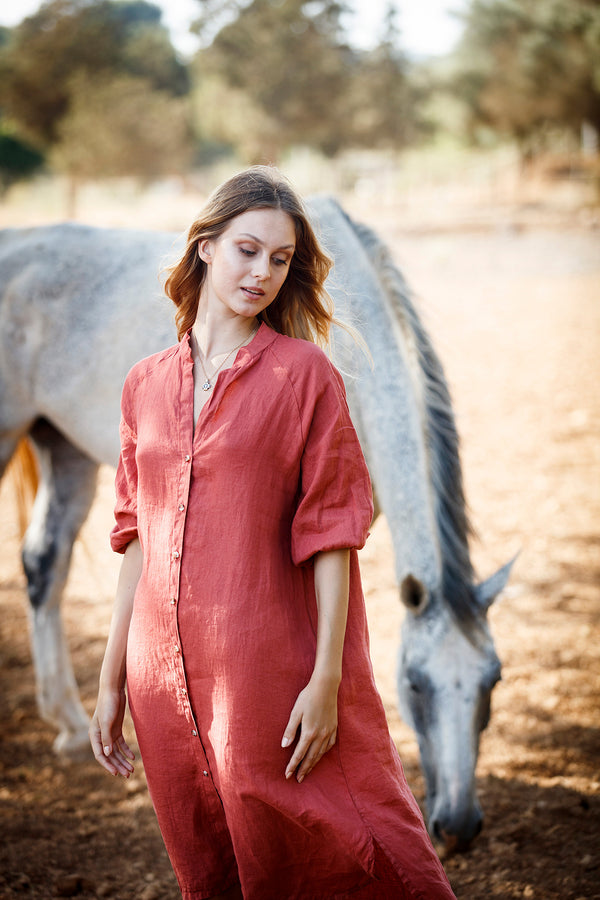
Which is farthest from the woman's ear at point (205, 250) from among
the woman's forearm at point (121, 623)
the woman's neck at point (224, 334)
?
the woman's forearm at point (121, 623)

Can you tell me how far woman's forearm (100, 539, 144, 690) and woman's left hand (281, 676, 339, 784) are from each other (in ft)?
1.49

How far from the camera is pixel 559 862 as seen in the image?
2.38 metres

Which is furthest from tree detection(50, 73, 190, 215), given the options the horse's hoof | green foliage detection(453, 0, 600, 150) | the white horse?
the horse's hoof

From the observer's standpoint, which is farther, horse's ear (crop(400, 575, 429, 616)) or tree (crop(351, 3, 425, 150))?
tree (crop(351, 3, 425, 150))

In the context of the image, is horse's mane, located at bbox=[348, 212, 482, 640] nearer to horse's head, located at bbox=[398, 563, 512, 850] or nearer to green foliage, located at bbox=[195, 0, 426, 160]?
horse's head, located at bbox=[398, 563, 512, 850]

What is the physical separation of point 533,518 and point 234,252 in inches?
179

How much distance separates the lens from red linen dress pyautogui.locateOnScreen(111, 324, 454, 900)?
1342mm

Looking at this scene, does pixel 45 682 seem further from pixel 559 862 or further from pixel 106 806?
pixel 559 862

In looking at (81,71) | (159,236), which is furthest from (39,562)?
(81,71)

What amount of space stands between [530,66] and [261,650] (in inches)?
1146

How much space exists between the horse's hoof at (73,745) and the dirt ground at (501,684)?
5 centimetres

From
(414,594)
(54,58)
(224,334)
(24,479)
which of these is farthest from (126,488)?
(54,58)

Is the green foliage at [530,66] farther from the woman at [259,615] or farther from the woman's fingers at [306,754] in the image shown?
the woman's fingers at [306,754]

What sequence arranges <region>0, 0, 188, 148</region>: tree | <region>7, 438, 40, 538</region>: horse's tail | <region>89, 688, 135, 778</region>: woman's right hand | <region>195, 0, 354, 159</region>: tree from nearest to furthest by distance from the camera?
<region>89, 688, 135, 778</region>: woman's right hand → <region>7, 438, 40, 538</region>: horse's tail → <region>0, 0, 188, 148</region>: tree → <region>195, 0, 354, 159</region>: tree
